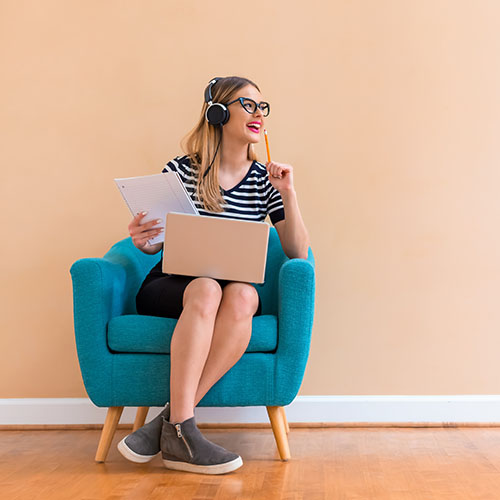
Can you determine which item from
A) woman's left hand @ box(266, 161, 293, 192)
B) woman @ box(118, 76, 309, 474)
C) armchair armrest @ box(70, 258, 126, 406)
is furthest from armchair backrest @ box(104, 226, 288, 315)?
woman's left hand @ box(266, 161, 293, 192)

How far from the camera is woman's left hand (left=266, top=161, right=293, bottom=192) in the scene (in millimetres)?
2092

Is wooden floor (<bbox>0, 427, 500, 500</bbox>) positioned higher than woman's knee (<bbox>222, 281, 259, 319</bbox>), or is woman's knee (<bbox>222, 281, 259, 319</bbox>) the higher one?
woman's knee (<bbox>222, 281, 259, 319</bbox>)

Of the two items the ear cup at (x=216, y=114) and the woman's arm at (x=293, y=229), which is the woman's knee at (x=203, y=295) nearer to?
the woman's arm at (x=293, y=229)

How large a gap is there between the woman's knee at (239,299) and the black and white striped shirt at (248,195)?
→ 1.07 feet

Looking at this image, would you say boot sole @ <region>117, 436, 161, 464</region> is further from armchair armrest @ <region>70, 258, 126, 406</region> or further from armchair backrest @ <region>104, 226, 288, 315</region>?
armchair backrest @ <region>104, 226, 288, 315</region>

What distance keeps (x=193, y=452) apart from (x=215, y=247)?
1.91 feet

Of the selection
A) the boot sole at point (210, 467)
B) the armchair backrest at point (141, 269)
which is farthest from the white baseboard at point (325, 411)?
the boot sole at point (210, 467)

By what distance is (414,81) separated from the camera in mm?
2598

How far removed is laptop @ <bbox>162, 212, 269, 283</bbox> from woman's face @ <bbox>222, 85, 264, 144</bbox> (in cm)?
43

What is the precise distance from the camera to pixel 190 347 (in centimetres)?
184

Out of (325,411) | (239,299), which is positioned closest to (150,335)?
(239,299)

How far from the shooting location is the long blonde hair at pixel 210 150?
7.14 feet

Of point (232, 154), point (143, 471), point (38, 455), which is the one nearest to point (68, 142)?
point (232, 154)

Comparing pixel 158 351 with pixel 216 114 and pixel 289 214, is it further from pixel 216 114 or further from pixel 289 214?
pixel 216 114
